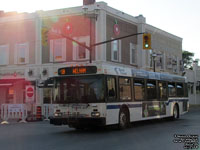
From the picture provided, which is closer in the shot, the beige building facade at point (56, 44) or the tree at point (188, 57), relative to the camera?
the beige building facade at point (56, 44)

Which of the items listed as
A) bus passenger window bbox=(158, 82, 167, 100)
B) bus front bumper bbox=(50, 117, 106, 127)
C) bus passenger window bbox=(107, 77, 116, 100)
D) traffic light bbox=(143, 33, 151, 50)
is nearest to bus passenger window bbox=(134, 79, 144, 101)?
bus passenger window bbox=(107, 77, 116, 100)

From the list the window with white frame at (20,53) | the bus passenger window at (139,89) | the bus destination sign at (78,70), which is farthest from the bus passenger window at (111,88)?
the window with white frame at (20,53)

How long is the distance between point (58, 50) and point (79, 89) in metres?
17.7

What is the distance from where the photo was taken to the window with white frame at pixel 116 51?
3170 centimetres

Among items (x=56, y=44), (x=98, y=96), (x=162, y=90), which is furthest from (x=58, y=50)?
(x=98, y=96)

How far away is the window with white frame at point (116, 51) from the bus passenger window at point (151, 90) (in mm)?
12115

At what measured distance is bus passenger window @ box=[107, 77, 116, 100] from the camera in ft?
50.0

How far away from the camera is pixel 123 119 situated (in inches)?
645

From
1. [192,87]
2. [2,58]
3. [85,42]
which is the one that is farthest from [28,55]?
[192,87]

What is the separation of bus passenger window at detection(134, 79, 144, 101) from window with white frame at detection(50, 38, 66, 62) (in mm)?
14700

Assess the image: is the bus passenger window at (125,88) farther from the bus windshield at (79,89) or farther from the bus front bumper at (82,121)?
the bus front bumper at (82,121)

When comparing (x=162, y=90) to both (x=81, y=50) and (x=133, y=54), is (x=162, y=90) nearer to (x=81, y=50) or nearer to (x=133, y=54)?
(x=81, y=50)

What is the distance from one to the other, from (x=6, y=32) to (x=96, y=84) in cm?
2226

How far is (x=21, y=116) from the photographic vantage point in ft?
77.9
